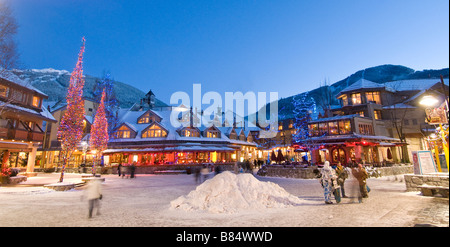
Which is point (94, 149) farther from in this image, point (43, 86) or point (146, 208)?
point (43, 86)

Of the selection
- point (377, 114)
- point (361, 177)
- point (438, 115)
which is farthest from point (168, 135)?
point (377, 114)

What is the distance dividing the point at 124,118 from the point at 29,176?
24.0 m

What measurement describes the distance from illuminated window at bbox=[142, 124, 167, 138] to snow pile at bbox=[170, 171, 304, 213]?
3246 cm

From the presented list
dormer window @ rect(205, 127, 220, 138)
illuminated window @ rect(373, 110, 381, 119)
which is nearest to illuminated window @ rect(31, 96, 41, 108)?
dormer window @ rect(205, 127, 220, 138)

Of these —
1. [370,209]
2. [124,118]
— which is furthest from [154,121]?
[370,209]

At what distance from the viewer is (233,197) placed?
9141mm

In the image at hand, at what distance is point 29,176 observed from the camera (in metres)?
23.8

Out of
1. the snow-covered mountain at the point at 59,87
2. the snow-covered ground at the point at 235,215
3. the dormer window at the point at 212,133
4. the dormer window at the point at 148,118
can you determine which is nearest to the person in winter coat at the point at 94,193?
the snow-covered ground at the point at 235,215

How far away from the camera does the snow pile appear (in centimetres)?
866

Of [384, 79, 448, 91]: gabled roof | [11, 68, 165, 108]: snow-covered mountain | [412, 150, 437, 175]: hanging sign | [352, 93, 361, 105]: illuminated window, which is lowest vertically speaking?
[412, 150, 437, 175]: hanging sign

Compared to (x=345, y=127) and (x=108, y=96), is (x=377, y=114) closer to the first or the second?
(x=345, y=127)

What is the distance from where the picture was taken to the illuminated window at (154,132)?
4053 centimetres

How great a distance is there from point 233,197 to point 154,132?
3492cm

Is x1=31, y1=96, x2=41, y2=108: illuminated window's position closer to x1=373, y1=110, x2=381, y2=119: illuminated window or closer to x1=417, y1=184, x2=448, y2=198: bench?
x1=417, y1=184, x2=448, y2=198: bench
